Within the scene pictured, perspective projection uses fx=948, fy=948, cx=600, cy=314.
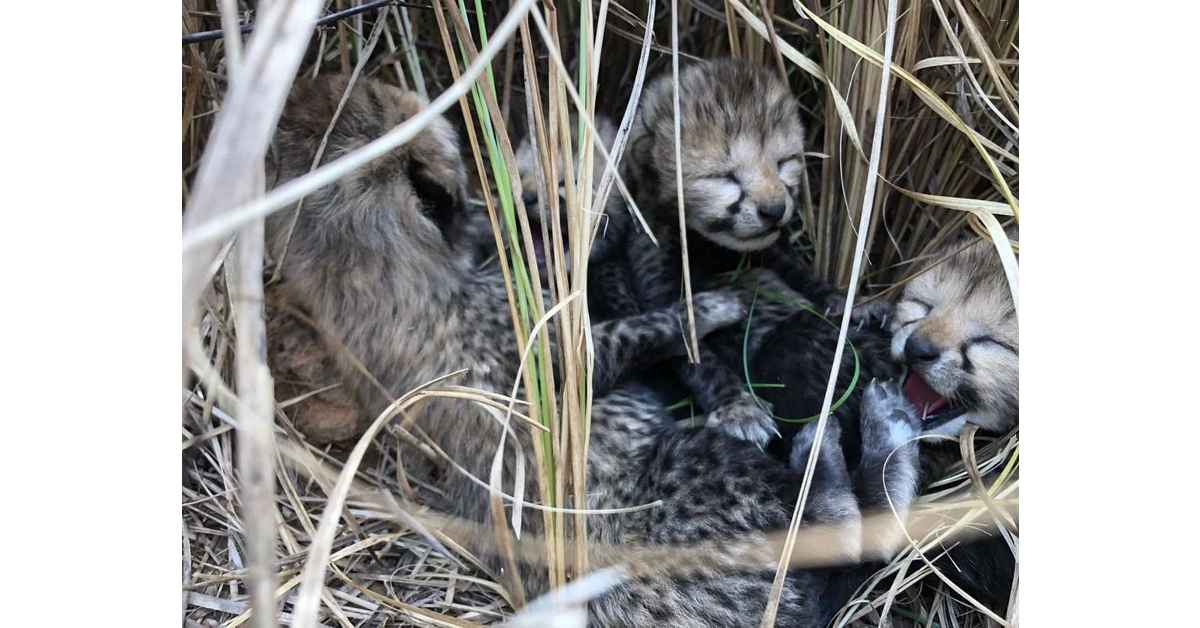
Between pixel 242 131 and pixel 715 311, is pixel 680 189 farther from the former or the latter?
pixel 242 131

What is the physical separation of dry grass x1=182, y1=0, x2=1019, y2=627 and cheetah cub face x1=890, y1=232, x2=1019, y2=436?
93 mm

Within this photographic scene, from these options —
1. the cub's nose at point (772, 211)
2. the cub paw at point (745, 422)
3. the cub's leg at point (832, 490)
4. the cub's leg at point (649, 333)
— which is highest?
the cub's nose at point (772, 211)

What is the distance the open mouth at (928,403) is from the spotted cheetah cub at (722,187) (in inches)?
11.7

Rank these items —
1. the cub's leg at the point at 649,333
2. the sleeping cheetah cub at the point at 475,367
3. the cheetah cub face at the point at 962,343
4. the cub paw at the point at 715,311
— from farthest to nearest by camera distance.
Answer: the cub paw at the point at 715,311 → the cub's leg at the point at 649,333 → the cheetah cub face at the point at 962,343 → the sleeping cheetah cub at the point at 475,367

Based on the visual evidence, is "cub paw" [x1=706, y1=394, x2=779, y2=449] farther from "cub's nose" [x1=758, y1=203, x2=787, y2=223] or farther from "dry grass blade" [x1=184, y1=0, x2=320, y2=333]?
"dry grass blade" [x1=184, y1=0, x2=320, y2=333]

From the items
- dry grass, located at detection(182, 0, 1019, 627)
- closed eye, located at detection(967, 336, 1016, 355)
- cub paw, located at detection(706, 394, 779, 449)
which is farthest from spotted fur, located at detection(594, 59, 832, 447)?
closed eye, located at detection(967, 336, 1016, 355)

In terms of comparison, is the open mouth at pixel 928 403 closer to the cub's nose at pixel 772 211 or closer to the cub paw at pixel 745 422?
the cub paw at pixel 745 422

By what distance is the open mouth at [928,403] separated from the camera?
1.88 metres

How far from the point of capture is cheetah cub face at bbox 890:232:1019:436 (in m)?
1.75

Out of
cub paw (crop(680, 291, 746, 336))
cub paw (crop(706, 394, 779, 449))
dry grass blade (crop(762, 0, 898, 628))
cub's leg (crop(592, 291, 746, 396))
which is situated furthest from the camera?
cub paw (crop(680, 291, 746, 336))

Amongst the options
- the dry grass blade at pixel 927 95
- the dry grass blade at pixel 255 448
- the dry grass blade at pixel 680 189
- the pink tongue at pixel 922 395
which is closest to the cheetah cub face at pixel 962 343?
the pink tongue at pixel 922 395

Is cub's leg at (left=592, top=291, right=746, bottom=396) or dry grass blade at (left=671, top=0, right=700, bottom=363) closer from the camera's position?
dry grass blade at (left=671, top=0, right=700, bottom=363)

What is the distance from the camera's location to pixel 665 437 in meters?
1.85
